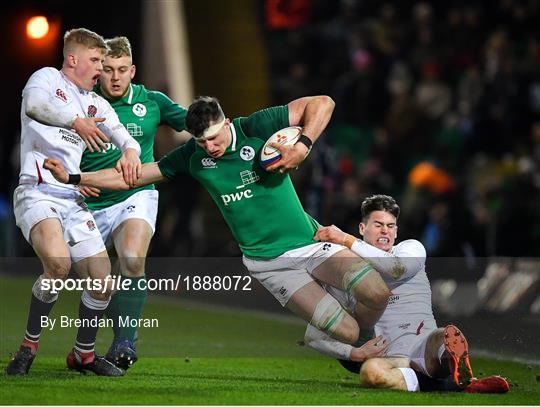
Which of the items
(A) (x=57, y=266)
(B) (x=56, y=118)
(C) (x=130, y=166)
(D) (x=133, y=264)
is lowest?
(D) (x=133, y=264)

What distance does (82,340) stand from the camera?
360 inches

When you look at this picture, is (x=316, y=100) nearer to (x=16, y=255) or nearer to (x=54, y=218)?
(x=54, y=218)

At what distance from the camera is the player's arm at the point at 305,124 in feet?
27.6

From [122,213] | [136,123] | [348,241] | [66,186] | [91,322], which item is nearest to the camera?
[348,241]

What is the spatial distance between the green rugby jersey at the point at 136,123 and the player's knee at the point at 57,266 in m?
0.80

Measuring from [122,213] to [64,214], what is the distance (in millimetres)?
654

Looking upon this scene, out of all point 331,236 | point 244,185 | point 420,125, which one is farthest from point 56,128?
point 420,125

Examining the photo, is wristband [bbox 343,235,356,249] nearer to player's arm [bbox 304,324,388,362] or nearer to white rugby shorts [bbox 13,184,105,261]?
player's arm [bbox 304,324,388,362]

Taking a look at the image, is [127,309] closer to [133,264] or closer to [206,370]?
[133,264]

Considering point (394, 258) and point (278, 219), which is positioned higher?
point (278, 219)

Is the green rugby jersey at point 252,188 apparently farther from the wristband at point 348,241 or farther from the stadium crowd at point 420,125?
the stadium crowd at point 420,125

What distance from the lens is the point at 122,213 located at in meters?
9.58

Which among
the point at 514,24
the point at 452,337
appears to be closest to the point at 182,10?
the point at 514,24

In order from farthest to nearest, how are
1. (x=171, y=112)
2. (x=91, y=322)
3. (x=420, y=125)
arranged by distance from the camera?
(x=420, y=125) < (x=171, y=112) < (x=91, y=322)
